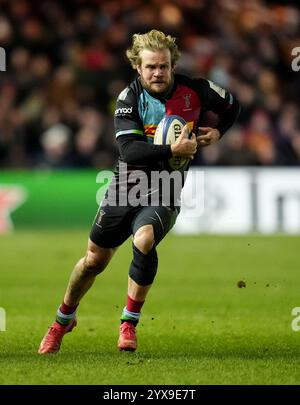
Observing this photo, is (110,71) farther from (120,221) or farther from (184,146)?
(184,146)

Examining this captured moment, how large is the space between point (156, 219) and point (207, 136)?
29.4 inches

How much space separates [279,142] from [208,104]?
11.7 meters

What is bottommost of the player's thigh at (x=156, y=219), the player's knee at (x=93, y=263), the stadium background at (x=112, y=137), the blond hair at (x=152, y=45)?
the player's knee at (x=93, y=263)

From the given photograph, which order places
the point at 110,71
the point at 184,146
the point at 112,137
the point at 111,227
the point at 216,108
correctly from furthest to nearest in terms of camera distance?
the point at 110,71 → the point at 112,137 → the point at 216,108 → the point at 111,227 → the point at 184,146

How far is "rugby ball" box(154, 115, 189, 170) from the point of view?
782 centimetres

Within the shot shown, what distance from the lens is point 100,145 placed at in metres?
19.4

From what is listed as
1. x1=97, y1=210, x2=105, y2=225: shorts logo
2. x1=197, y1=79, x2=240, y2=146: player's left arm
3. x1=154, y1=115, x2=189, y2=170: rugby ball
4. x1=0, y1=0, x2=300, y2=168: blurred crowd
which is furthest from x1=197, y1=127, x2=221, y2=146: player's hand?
x1=0, y1=0, x2=300, y2=168: blurred crowd

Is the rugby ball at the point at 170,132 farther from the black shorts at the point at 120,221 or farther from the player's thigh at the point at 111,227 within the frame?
the player's thigh at the point at 111,227

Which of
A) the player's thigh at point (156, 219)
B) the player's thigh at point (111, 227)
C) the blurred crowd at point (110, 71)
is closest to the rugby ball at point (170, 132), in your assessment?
the player's thigh at point (156, 219)

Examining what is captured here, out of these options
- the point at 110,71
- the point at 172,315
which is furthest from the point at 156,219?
the point at 110,71

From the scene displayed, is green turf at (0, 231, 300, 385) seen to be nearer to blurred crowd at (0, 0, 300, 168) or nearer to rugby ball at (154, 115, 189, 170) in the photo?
rugby ball at (154, 115, 189, 170)

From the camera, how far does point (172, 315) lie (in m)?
10.3

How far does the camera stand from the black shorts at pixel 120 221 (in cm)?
788

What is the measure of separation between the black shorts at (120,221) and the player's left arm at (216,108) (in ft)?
1.93
